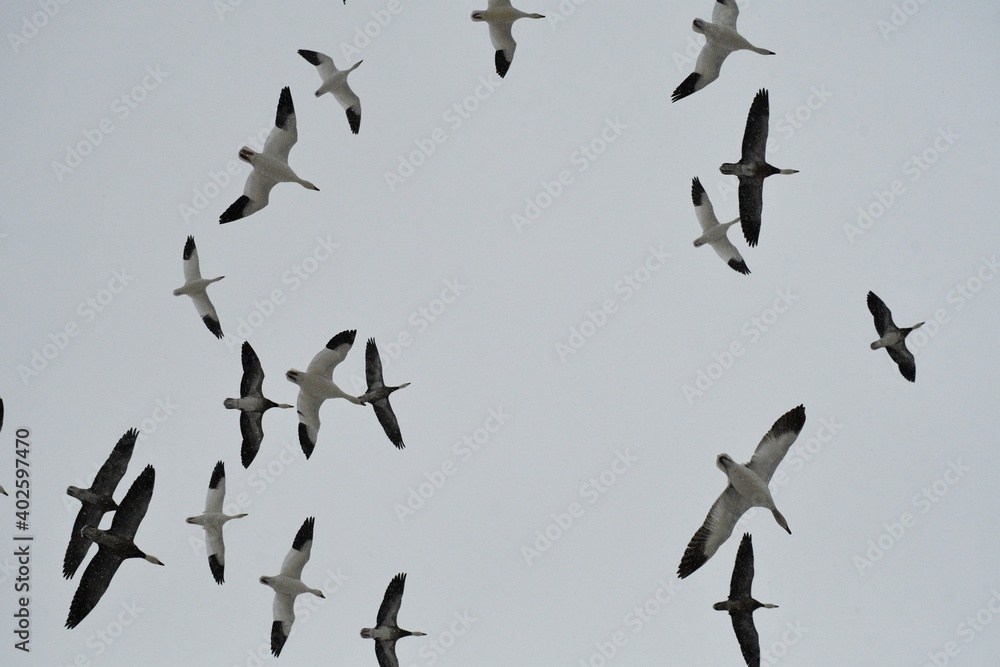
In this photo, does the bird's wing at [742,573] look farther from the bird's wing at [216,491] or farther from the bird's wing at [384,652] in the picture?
the bird's wing at [216,491]

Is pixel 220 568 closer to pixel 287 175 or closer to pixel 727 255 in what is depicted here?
pixel 287 175

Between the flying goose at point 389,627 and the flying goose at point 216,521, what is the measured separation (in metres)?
3.08

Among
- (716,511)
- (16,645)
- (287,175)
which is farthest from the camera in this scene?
(16,645)

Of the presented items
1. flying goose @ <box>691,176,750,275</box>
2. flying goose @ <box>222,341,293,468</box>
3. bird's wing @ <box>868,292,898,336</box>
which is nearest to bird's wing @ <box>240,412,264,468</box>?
flying goose @ <box>222,341,293,468</box>

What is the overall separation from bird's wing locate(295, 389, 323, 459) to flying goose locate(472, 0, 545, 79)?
6999mm

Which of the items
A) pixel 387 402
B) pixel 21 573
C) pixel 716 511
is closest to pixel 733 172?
pixel 716 511

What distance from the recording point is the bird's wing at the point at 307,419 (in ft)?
62.6

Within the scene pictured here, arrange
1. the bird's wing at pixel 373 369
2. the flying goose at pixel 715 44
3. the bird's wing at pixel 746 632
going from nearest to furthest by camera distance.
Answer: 1. the flying goose at pixel 715 44
2. the bird's wing at pixel 746 632
3. the bird's wing at pixel 373 369

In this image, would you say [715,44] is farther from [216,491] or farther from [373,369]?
[216,491]

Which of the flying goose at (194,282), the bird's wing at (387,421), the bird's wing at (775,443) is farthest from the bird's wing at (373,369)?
the bird's wing at (775,443)

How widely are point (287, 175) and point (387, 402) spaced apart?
4.61m

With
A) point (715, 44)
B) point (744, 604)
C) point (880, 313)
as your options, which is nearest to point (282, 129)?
point (715, 44)

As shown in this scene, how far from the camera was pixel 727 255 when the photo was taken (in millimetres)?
19812

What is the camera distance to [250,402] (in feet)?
61.8
